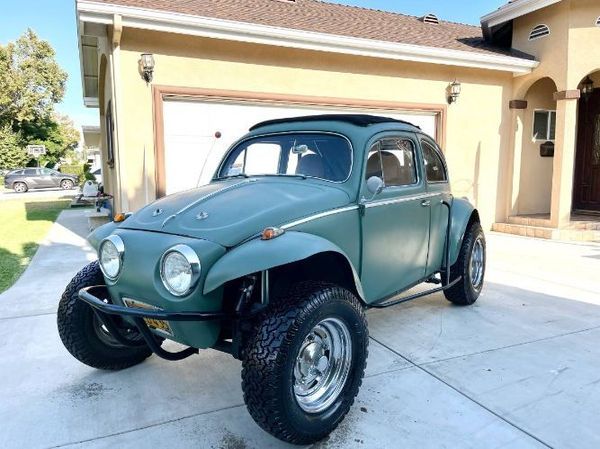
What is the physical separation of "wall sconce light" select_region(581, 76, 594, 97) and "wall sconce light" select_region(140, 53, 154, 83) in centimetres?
924

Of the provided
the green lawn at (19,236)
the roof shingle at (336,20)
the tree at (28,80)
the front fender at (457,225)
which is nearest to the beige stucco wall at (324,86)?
the roof shingle at (336,20)

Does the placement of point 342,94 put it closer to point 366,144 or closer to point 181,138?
point 181,138

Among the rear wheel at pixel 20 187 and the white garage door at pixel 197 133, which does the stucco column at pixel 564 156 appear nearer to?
the white garage door at pixel 197 133

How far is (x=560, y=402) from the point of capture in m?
2.89

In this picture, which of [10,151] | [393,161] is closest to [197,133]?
[393,161]

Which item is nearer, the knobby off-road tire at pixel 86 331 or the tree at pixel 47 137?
the knobby off-road tire at pixel 86 331

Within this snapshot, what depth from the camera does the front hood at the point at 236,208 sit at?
2.60m

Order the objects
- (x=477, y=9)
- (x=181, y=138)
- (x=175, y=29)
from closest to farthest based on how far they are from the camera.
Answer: (x=175, y=29)
(x=181, y=138)
(x=477, y=9)

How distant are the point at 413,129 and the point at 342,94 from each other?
483 cm

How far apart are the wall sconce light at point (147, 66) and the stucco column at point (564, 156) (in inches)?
307

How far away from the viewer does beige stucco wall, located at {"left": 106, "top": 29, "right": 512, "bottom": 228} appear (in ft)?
23.6

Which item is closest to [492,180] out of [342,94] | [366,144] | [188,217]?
[342,94]

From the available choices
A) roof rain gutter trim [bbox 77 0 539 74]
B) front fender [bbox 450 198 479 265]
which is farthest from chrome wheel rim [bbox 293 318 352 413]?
roof rain gutter trim [bbox 77 0 539 74]

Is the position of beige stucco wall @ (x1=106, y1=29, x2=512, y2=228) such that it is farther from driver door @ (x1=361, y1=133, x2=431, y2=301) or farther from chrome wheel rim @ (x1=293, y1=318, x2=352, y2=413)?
chrome wheel rim @ (x1=293, y1=318, x2=352, y2=413)
